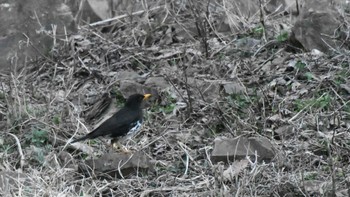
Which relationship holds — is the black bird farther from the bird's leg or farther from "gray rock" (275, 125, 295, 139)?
"gray rock" (275, 125, 295, 139)

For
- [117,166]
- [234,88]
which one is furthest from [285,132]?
[117,166]

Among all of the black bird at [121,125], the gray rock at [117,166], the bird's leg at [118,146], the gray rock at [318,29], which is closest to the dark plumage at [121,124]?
the black bird at [121,125]

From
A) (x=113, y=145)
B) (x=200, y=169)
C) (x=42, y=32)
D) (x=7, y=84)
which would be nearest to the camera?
(x=200, y=169)

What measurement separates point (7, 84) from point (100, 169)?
7.90 ft

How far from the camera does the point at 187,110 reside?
29.3 feet

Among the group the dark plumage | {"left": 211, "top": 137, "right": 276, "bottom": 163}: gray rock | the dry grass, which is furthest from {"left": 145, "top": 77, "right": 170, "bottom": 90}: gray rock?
{"left": 211, "top": 137, "right": 276, "bottom": 163}: gray rock

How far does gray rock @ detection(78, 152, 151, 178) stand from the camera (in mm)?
7633

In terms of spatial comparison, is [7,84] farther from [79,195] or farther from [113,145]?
[79,195]

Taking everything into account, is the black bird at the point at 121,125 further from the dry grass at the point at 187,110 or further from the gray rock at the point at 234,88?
the gray rock at the point at 234,88

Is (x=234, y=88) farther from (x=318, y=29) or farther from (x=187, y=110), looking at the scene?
(x=318, y=29)

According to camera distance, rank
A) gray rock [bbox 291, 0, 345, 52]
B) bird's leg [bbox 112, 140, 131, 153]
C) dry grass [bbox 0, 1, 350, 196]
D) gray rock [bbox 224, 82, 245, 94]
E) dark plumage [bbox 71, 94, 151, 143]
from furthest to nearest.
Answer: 1. gray rock [bbox 291, 0, 345, 52]
2. gray rock [bbox 224, 82, 245, 94]
3. bird's leg [bbox 112, 140, 131, 153]
4. dark plumage [bbox 71, 94, 151, 143]
5. dry grass [bbox 0, 1, 350, 196]

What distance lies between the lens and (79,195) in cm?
718

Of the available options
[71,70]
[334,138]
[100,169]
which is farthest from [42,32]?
[334,138]

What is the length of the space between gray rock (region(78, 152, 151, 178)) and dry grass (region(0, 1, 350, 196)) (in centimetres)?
8
